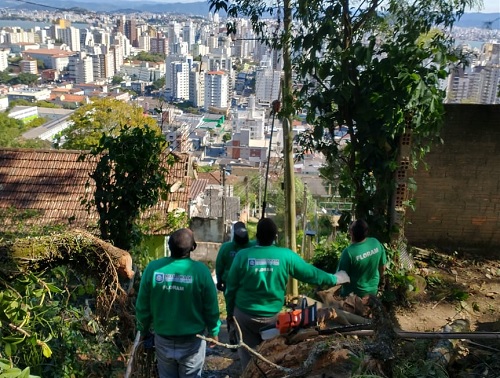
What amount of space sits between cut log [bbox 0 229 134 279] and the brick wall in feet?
15.0

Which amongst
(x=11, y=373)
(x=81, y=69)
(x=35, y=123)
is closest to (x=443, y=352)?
(x=11, y=373)

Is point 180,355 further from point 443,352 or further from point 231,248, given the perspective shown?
point 443,352

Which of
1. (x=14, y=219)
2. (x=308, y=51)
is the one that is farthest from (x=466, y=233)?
(x=14, y=219)

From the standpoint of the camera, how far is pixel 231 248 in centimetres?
475

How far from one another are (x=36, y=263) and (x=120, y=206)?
240cm

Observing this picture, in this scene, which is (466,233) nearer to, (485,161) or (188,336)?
(485,161)

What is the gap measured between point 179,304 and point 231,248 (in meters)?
1.31

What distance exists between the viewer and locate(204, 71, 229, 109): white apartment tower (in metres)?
65.6

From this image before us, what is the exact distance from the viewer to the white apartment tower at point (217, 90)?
2584 inches

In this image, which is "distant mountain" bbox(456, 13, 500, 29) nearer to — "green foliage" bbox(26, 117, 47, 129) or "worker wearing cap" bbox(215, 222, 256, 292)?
"worker wearing cap" bbox(215, 222, 256, 292)

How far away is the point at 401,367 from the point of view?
2715 millimetres

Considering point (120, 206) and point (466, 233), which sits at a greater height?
point (120, 206)

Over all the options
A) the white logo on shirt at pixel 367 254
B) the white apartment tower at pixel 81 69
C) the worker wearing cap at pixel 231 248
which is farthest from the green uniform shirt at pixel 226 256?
the white apartment tower at pixel 81 69

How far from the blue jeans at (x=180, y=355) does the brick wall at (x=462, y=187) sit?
465 centimetres
